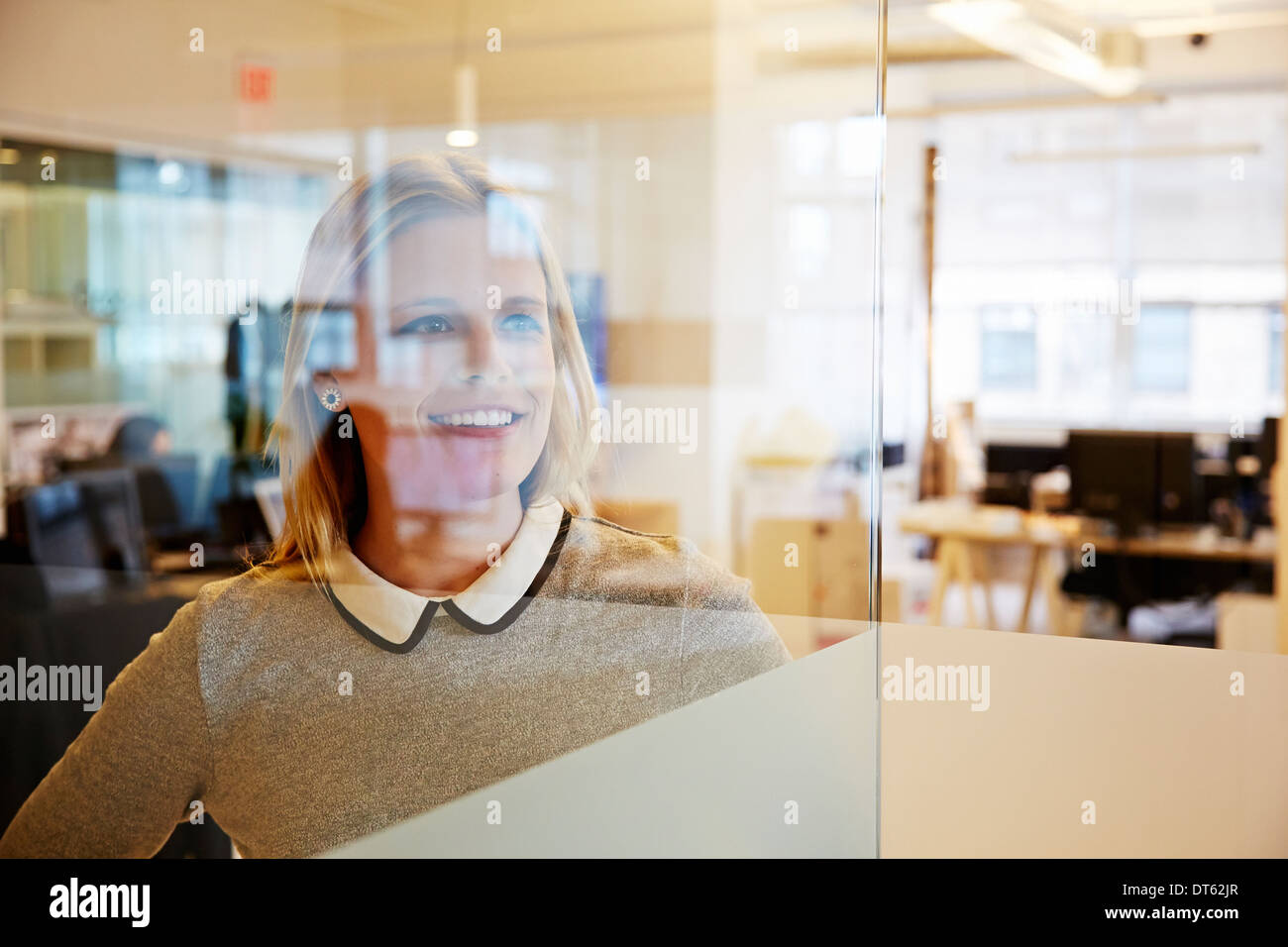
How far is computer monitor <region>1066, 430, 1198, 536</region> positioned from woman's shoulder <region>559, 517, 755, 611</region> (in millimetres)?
4026

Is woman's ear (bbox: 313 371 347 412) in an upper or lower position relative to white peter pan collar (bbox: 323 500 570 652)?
upper

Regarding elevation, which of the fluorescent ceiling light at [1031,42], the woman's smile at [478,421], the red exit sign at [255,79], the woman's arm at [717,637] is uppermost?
the fluorescent ceiling light at [1031,42]

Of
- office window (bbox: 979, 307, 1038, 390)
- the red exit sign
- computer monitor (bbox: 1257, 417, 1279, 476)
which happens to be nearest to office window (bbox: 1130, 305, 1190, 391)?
office window (bbox: 979, 307, 1038, 390)

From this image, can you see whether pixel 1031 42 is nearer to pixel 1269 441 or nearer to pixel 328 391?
pixel 1269 441

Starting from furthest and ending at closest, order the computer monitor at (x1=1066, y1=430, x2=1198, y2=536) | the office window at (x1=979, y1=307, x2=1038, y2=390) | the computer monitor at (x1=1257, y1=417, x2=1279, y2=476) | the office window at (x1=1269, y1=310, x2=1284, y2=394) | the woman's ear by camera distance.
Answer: the office window at (x1=979, y1=307, x2=1038, y2=390), the office window at (x1=1269, y1=310, x2=1284, y2=394), the computer monitor at (x1=1257, y1=417, x2=1279, y2=476), the computer monitor at (x1=1066, y1=430, x2=1198, y2=536), the woman's ear

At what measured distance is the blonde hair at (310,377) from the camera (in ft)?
3.67

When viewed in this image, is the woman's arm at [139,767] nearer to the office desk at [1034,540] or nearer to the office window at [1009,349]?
the office desk at [1034,540]

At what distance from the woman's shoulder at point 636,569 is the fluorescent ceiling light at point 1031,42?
17.7ft

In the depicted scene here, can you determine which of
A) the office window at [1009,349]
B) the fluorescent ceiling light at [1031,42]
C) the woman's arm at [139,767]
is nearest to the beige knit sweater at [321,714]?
the woman's arm at [139,767]

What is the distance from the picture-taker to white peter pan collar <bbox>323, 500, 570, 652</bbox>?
1143mm

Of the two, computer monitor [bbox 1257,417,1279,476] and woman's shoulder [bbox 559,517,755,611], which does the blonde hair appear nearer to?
woman's shoulder [bbox 559,517,755,611]

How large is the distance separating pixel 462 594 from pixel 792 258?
5379mm

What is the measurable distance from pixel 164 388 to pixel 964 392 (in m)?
4.58
